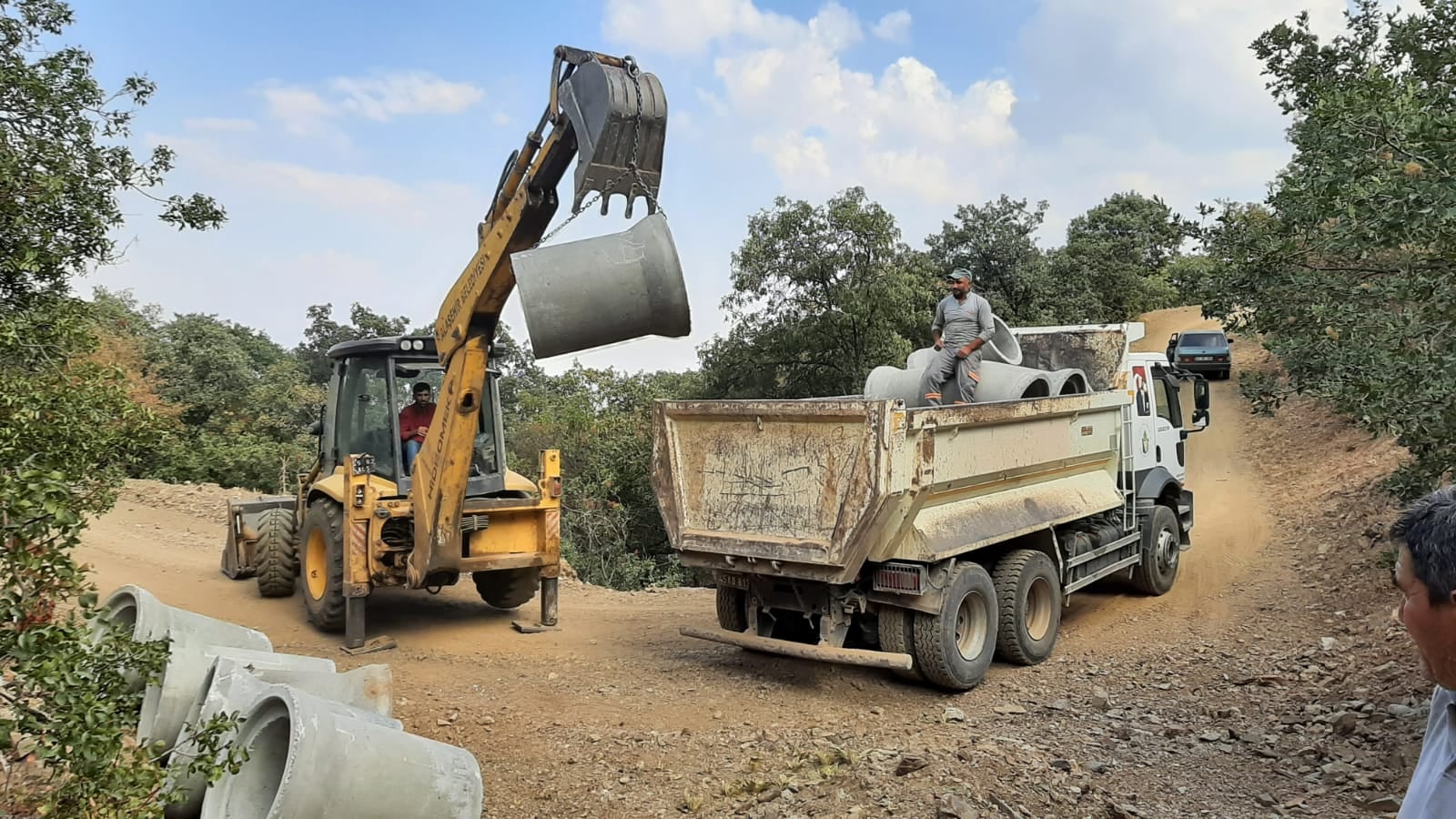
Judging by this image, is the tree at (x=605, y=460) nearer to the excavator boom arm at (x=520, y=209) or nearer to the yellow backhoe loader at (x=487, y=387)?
the yellow backhoe loader at (x=487, y=387)

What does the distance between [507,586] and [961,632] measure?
178 inches

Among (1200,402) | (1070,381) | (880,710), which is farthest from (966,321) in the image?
(1200,402)

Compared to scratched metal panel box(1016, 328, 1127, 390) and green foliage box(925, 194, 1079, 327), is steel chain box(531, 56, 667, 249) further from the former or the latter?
green foliage box(925, 194, 1079, 327)

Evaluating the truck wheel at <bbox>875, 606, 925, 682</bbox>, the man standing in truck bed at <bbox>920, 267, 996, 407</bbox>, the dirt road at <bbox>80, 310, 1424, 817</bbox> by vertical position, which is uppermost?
the man standing in truck bed at <bbox>920, 267, 996, 407</bbox>

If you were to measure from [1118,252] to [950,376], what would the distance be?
29.9m

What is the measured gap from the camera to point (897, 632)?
6383mm

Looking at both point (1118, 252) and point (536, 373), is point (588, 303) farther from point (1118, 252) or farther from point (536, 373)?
point (1118, 252)

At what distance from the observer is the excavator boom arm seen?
5.64m

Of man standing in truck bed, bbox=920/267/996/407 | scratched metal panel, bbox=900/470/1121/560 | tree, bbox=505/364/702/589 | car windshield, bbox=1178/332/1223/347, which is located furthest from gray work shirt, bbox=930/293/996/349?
car windshield, bbox=1178/332/1223/347

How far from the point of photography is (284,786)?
3453mm

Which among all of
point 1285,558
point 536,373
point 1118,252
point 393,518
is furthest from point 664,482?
point 1118,252

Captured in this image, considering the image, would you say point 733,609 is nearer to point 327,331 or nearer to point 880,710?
point 880,710

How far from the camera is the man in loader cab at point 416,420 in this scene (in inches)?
322

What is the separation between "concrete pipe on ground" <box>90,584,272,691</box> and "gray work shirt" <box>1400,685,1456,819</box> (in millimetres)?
4748
